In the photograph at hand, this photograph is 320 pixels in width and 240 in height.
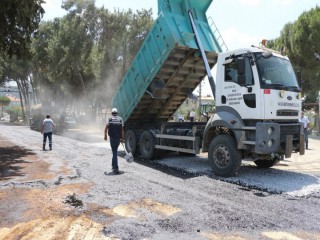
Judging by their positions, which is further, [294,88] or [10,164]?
[10,164]

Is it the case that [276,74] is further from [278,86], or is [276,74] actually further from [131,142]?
[131,142]

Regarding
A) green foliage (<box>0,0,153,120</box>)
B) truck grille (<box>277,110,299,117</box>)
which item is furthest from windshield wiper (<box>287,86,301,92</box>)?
green foliage (<box>0,0,153,120</box>)

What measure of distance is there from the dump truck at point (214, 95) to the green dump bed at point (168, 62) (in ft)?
0.09

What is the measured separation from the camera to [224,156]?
790cm

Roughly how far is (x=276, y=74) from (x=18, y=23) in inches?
388

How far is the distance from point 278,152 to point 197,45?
3.67 m

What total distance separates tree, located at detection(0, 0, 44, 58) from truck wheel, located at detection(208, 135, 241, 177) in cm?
822

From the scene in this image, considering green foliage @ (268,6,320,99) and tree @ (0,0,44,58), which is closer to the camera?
tree @ (0,0,44,58)

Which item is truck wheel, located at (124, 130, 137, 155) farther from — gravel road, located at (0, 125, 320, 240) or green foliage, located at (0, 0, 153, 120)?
green foliage, located at (0, 0, 153, 120)

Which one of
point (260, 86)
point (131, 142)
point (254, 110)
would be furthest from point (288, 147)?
point (131, 142)

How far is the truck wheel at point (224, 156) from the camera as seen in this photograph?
25.2 feet

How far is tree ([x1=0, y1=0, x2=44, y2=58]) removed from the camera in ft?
38.2

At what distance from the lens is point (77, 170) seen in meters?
8.91

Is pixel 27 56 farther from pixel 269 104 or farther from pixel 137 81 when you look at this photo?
pixel 269 104
